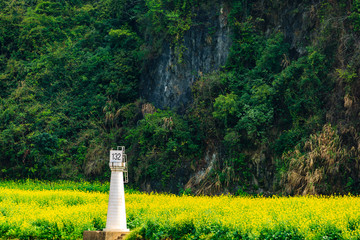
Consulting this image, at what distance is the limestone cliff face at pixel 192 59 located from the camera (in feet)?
108

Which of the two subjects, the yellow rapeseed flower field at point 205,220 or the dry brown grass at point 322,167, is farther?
the dry brown grass at point 322,167

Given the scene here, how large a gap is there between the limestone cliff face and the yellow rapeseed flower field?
445 inches

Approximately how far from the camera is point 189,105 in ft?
110

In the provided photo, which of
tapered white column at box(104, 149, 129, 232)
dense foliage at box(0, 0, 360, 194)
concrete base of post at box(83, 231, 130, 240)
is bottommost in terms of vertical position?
concrete base of post at box(83, 231, 130, 240)

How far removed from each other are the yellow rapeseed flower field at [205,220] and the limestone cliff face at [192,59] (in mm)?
11293

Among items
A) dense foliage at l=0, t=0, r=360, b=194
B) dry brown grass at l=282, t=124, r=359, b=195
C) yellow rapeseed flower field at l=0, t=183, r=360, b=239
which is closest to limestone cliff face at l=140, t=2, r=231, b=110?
dense foliage at l=0, t=0, r=360, b=194

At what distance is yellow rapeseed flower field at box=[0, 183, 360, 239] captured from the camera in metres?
15.9

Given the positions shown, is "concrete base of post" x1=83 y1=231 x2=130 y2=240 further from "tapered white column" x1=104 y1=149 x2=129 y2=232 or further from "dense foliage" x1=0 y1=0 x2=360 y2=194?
"dense foliage" x1=0 y1=0 x2=360 y2=194

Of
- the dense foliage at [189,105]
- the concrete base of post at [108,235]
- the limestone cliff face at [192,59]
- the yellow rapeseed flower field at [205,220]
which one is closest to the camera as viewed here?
the yellow rapeseed flower field at [205,220]

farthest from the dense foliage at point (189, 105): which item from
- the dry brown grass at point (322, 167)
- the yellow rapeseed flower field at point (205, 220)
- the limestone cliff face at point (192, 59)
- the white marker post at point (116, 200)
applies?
the white marker post at point (116, 200)

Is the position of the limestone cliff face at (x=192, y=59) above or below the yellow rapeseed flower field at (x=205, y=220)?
above

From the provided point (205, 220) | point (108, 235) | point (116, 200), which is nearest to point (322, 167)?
point (205, 220)

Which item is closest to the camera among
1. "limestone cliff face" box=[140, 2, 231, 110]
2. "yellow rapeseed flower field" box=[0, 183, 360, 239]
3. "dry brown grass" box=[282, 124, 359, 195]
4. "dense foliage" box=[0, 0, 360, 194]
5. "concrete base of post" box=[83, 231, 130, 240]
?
"yellow rapeseed flower field" box=[0, 183, 360, 239]

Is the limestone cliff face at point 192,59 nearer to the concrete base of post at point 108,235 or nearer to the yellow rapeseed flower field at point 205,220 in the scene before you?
the yellow rapeseed flower field at point 205,220
